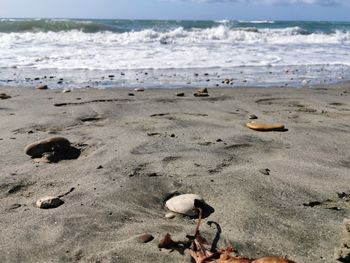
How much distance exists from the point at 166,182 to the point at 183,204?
1.21 feet

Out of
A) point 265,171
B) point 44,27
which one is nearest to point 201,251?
point 265,171

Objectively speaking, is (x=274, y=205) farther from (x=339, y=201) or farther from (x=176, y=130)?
(x=176, y=130)

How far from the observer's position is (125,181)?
249 centimetres

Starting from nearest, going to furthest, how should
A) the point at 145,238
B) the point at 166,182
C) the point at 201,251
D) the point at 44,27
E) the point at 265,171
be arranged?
the point at 201,251 < the point at 145,238 < the point at 166,182 < the point at 265,171 < the point at 44,27

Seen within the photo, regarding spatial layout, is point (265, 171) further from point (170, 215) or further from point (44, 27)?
point (44, 27)

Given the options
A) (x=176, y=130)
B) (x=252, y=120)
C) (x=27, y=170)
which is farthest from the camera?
(x=252, y=120)

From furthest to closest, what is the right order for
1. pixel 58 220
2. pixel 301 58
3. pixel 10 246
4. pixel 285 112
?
1. pixel 301 58
2. pixel 285 112
3. pixel 58 220
4. pixel 10 246

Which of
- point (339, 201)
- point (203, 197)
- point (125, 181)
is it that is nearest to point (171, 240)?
point (203, 197)

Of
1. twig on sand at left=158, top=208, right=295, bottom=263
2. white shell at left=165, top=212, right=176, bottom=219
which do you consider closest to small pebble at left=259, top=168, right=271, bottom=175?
white shell at left=165, top=212, right=176, bottom=219

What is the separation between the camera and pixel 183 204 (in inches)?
84.4

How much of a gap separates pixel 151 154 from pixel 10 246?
1291 millimetres

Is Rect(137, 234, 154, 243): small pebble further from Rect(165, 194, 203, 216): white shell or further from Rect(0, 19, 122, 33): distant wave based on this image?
Rect(0, 19, 122, 33): distant wave

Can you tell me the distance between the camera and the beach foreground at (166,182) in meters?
1.86

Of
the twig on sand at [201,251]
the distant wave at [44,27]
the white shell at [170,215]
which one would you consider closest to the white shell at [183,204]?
the white shell at [170,215]
